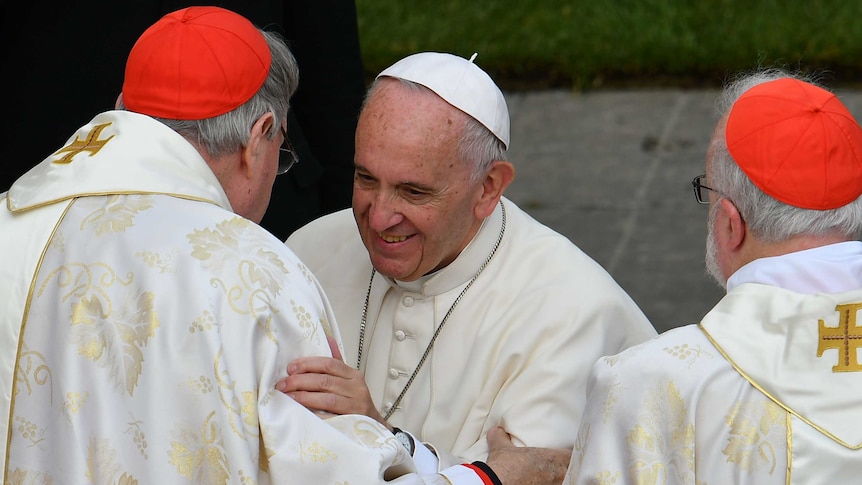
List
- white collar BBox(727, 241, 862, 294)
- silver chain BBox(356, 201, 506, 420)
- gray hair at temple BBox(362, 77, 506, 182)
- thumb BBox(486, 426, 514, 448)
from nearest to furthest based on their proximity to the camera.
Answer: white collar BBox(727, 241, 862, 294), thumb BBox(486, 426, 514, 448), gray hair at temple BBox(362, 77, 506, 182), silver chain BBox(356, 201, 506, 420)

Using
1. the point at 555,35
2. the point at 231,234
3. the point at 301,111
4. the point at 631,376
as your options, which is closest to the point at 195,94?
the point at 231,234

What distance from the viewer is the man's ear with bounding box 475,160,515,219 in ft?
11.2

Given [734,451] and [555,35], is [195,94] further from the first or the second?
[555,35]

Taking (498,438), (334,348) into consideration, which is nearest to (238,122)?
(334,348)

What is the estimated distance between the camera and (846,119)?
106 inches

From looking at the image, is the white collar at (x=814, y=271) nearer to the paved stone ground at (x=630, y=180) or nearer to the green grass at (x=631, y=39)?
the paved stone ground at (x=630, y=180)

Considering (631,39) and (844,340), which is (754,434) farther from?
(631,39)

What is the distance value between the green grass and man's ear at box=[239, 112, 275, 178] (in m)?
5.68

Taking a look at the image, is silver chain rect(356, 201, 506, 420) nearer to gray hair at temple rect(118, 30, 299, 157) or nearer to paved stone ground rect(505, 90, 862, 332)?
gray hair at temple rect(118, 30, 299, 157)

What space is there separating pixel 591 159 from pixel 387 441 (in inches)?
211

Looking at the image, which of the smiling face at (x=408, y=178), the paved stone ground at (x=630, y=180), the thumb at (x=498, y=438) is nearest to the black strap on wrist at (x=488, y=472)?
the thumb at (x=498, y=438)

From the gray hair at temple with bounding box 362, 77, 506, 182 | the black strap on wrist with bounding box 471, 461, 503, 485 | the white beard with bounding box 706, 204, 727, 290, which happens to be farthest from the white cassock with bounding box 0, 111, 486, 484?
the gray hair at temple with bounding box 362, 77, 506, 182

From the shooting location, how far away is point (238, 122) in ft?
8.80

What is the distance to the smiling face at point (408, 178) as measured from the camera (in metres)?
3.26
